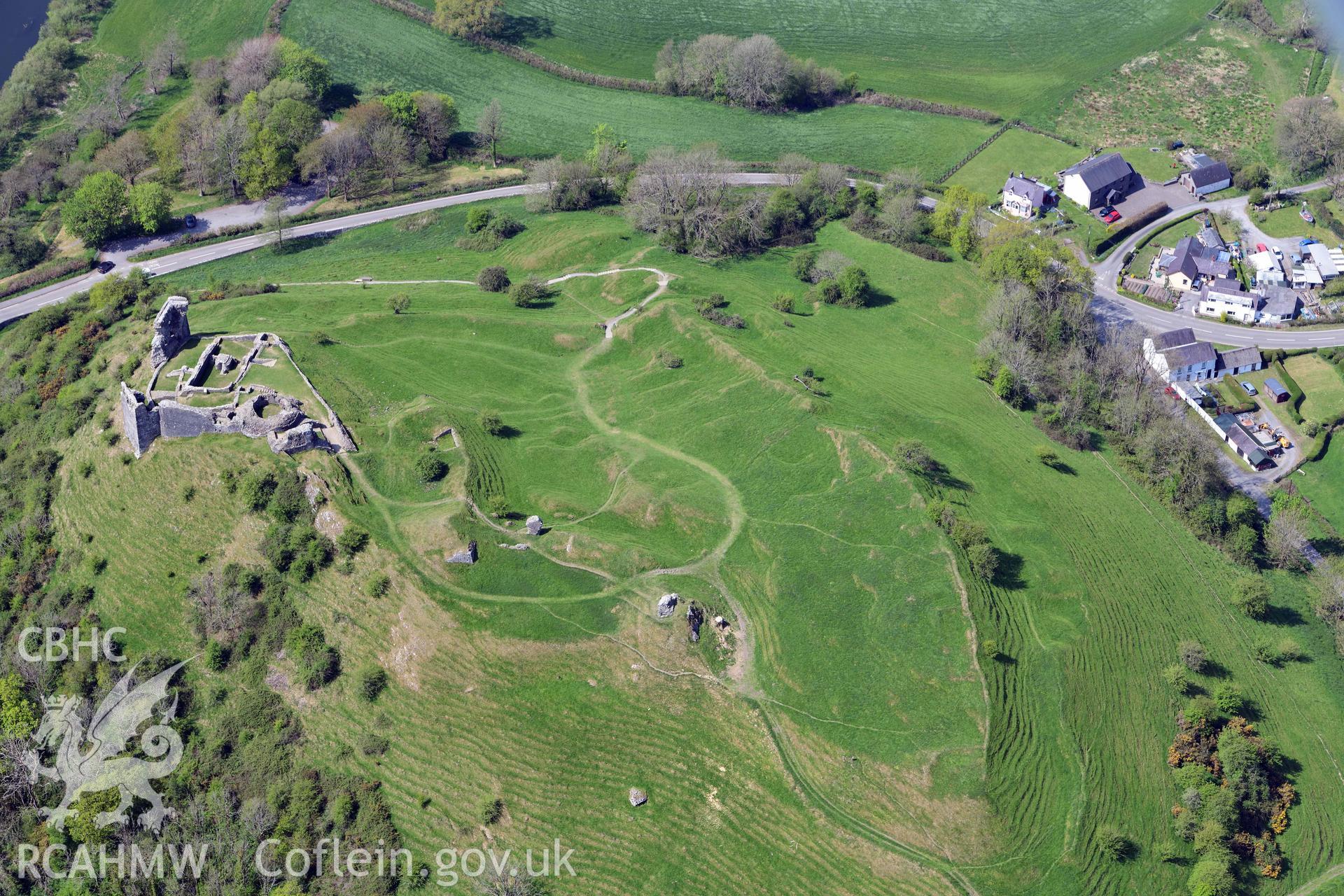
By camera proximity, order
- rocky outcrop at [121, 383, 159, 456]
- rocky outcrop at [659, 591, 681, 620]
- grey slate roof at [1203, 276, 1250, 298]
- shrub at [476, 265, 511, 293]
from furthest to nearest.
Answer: grey slate roof at [1203, 276, 1250, 298] → shrub at [476, 265, 511, 293] → rocky outcrop at [121, 383, 159, 456] → rocky outcrop at [659, 591, 681, 620]

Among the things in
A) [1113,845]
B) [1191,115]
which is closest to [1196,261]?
[1191,115]

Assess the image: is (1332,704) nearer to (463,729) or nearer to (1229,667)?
(1229,667)

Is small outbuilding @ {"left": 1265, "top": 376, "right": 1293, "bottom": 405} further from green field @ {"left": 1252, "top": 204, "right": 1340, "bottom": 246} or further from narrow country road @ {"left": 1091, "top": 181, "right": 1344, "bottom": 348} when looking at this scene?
green field @ {"left": 1252, "top": 204, "right": 1340, "bottom": 246}

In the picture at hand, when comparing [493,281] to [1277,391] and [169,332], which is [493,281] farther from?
[1277,391]

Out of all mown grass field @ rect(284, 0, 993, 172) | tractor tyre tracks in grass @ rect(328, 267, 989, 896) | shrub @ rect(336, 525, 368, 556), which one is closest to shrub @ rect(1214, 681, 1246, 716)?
tractor tyre tracks in grass @ rect(328, 267, 989, 896)

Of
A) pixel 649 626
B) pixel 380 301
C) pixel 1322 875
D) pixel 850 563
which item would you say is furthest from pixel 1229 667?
pixel 380 301
